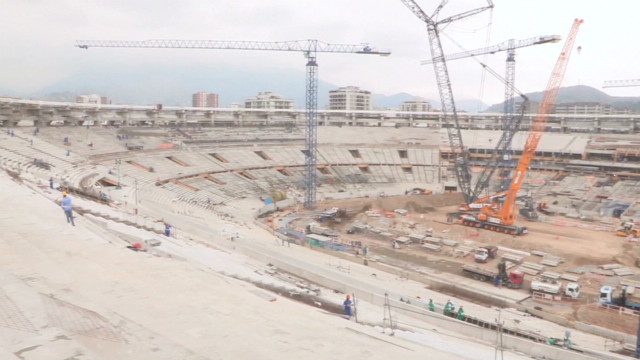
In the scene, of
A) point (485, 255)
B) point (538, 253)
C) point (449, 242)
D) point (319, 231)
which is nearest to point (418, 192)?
point (449, 242)

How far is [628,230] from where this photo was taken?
34.1m

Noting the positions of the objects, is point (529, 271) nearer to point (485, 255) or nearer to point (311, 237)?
point (485, 255)

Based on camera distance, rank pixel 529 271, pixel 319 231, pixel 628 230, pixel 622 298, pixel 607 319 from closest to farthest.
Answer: pixel 607 319, pixel 622 298, pixel 529 271, pixel 319 231, pixel 628 230

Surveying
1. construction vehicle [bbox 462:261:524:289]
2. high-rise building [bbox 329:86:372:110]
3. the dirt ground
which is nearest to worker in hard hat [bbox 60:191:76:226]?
the dirt ground

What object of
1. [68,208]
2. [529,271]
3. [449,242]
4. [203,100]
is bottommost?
[529,271]

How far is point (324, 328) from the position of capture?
930 centimetres

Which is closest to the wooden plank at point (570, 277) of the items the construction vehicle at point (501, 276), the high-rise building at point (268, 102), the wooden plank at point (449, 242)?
the construction vehicle at point (501, 276)

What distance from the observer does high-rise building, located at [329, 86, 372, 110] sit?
131125mm

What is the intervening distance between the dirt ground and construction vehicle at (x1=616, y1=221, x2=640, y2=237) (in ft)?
2.24

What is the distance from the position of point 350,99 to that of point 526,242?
103 meters

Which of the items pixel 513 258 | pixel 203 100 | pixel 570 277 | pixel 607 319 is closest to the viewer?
pixel 607 319

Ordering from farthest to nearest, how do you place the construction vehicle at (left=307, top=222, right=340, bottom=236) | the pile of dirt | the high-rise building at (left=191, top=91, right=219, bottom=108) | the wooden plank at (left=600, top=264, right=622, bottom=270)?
the high-rise building at (left=191, top=91, right=219, bottom=108)
the construction vehicle at (left=307, top=222, right=340, bottom=236)
the wooden plank at (left=600, top=264, right=622, bottom=270)
the pile of dirt

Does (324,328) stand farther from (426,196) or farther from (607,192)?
(607,192)

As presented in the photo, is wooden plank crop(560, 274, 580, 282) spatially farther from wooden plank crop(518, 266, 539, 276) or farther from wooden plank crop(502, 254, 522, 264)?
wooden plank crop(502, 254, 522, 264)
